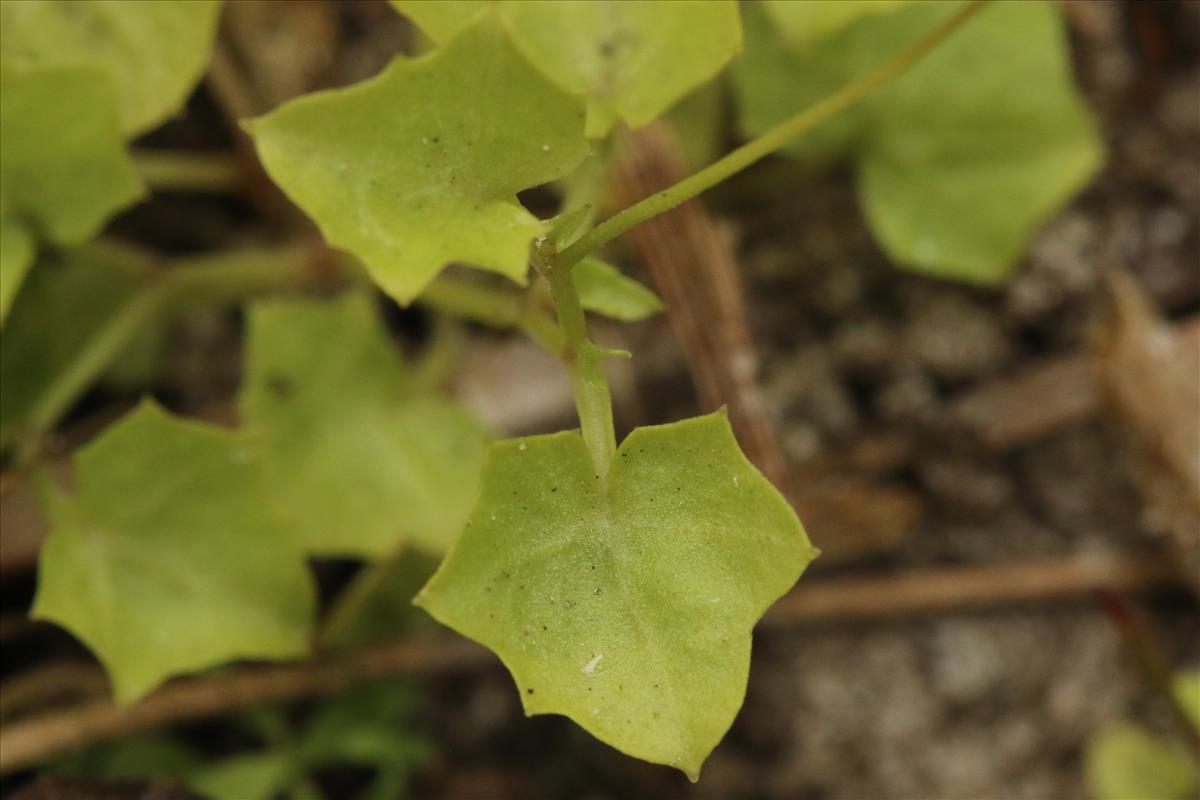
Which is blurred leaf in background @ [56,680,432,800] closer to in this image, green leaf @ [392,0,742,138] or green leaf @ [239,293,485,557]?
green leaf @ [239,293,485,557]

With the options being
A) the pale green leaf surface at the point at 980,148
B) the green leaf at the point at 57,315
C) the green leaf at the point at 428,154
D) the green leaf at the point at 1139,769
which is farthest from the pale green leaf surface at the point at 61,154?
the green leaf at the point at 1139,769

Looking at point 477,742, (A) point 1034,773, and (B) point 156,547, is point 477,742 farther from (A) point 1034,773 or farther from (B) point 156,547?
(A) point 1034,773

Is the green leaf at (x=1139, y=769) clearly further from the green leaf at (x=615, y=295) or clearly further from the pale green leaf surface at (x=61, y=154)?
the pale green leaf surface at (x=61, y=154)

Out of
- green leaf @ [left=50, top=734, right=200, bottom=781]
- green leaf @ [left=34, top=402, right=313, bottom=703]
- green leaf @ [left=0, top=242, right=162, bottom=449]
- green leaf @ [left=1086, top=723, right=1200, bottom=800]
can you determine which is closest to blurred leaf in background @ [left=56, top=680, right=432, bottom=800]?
green leaf @ [left=50, top=734, right=200, bottom=781]

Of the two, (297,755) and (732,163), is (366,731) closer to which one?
(297,755)

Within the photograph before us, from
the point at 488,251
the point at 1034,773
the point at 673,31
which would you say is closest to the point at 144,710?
the point at 488,251
